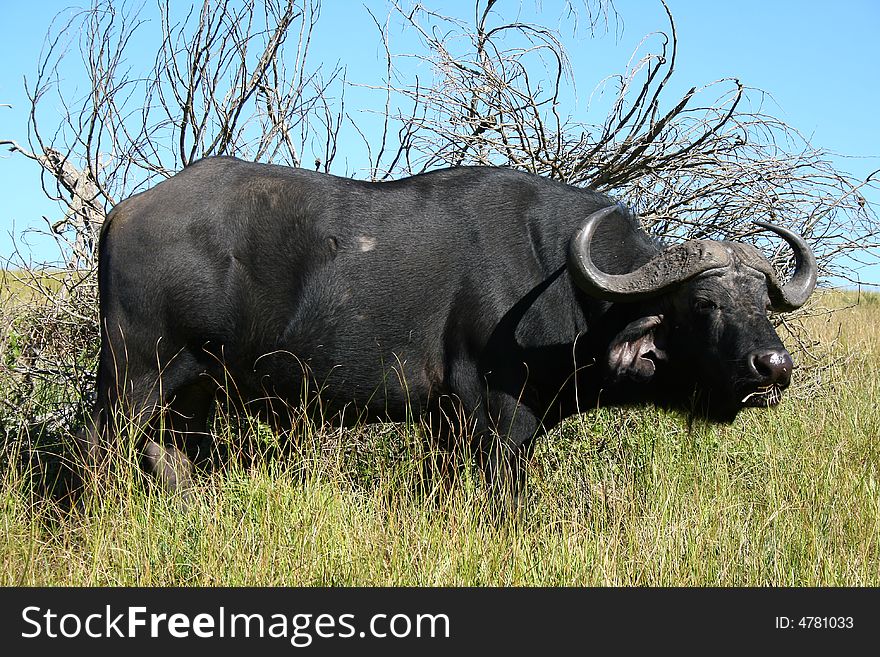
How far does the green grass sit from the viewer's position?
307 cm

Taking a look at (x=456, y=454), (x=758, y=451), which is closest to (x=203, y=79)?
(x=456, y=454)

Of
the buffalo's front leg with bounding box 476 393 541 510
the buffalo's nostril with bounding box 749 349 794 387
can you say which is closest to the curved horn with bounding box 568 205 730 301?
the buffalo's nostril with bounding box 749 349 794 387

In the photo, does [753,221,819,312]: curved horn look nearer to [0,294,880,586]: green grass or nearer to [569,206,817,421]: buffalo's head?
[569,206,817,421]: buffalo's head

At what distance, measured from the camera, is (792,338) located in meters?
6.30

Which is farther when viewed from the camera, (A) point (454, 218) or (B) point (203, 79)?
(B) point (203, 79)

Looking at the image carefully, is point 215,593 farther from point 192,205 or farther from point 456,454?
point 192,205

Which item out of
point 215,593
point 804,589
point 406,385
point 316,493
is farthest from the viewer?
point 406,385

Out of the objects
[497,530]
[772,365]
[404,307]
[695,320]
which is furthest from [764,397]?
[404,307]

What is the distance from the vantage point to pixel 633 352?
401 cm

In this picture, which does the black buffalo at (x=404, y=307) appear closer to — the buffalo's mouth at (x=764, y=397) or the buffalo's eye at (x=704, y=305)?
the buffalo's eye at (x=704, y=305)

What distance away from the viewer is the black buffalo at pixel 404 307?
13.0 ft

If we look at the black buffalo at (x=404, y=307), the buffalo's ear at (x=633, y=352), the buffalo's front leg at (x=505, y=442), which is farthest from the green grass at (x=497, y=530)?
the buffalo's ear at (x=633, y=352)

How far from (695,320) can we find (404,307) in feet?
4.36

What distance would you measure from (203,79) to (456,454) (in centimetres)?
289
